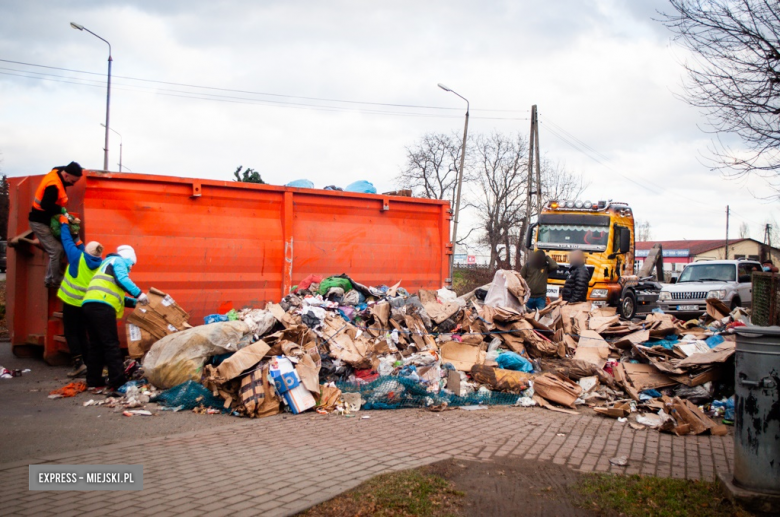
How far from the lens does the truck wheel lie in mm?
15039

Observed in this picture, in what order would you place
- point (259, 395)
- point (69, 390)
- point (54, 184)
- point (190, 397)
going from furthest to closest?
point (54, 184) → point (69, 390) → point (190, 397) → point (259, 395)

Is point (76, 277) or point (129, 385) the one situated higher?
point (76, 277)

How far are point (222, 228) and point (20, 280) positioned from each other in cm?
266

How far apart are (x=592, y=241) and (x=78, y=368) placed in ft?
36.4

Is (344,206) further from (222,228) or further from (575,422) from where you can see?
(575,422)

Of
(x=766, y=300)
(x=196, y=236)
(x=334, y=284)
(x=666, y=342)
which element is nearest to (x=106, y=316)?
(x=196, y=236)

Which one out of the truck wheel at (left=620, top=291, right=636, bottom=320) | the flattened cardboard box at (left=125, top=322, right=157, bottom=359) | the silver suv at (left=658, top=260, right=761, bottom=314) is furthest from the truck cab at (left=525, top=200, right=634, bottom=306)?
the flattened cardboard box at (left=125, top=322, right=157, bottom=359)

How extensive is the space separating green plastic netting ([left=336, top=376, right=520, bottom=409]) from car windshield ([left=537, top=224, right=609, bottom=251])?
8.41 meters

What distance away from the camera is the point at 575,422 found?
5.98 metres

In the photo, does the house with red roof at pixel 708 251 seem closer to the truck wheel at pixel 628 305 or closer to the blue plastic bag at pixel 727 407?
the truck wheel at pixel 628 305

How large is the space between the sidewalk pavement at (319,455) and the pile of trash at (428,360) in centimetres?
28

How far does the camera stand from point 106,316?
645 cm

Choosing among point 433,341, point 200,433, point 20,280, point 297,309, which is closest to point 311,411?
point 200,433

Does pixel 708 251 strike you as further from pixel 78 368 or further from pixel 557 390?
pixel 78 368
